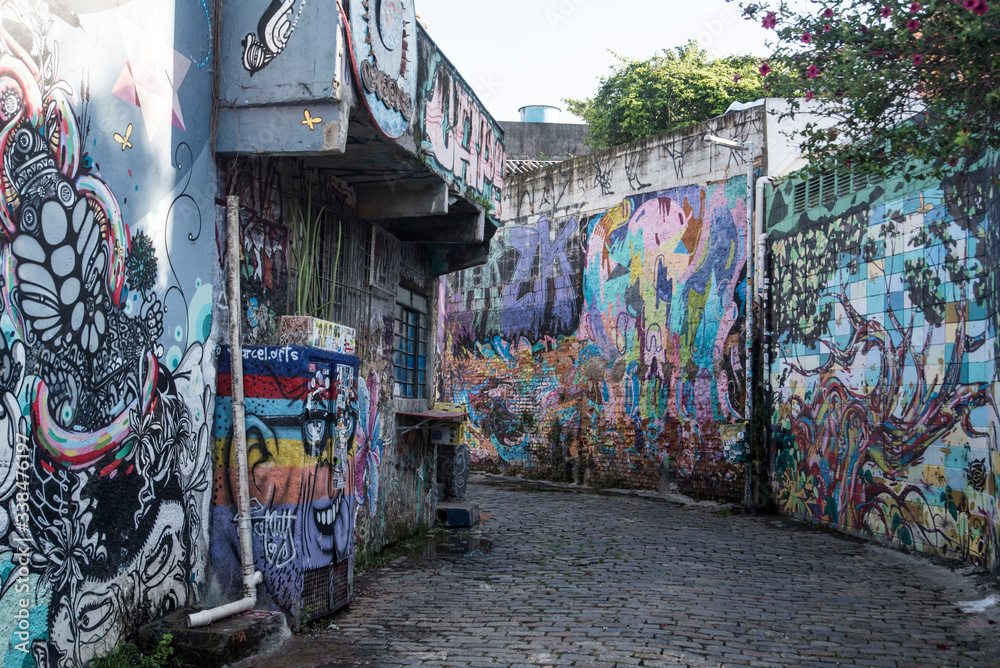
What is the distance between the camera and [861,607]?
687cm

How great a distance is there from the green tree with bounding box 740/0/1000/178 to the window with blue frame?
5.66 metres

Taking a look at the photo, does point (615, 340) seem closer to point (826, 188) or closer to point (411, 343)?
point (826, 188)

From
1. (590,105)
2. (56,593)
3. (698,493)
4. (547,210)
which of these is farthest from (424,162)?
(590,105)

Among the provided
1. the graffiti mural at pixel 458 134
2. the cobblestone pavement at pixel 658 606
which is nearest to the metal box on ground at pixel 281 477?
the cobblestone pavement at pixel 658 606

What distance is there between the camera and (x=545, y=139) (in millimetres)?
30172

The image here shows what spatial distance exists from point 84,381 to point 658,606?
4.72m

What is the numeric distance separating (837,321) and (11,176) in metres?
9.94

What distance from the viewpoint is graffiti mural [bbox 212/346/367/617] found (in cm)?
594

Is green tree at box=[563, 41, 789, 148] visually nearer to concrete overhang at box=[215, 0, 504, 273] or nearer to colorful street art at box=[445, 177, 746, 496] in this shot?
colorful street art at box=[445, 177, 746, 496]

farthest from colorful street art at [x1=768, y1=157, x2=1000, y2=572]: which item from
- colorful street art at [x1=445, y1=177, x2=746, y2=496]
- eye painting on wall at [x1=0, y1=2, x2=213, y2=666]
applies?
eye painting on wall at [x1=0, y1=2, x2=213, y2=666]

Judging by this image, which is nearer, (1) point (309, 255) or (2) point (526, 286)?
(1) point (309, 255)

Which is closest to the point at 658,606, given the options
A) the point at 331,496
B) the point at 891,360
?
the point at 331,496

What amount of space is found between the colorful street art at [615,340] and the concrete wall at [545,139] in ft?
39.8

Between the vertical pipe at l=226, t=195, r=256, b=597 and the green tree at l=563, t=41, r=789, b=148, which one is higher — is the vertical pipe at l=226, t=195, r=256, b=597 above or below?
below
